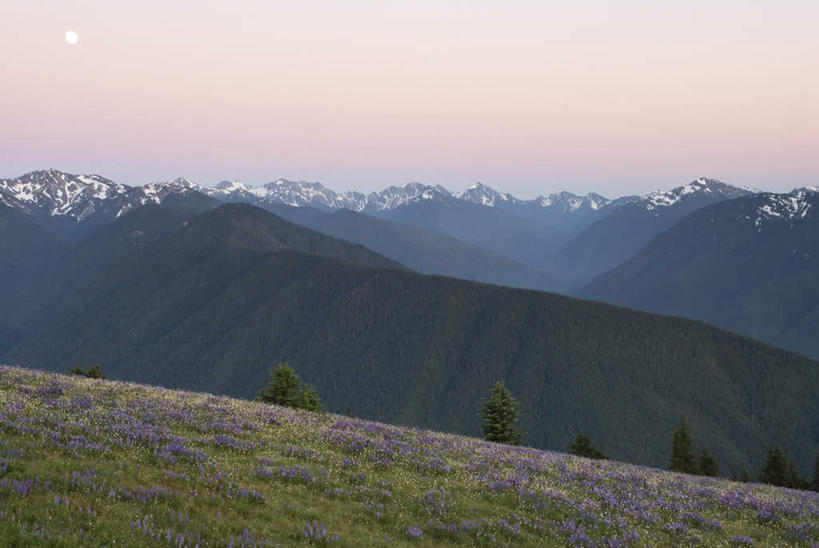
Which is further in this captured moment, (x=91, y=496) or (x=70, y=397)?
(x=70, y=397)

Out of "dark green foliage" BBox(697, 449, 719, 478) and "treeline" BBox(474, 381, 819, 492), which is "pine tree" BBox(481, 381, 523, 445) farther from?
"dark green foliage" BBox(697, 449, 719, 478)

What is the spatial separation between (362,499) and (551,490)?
6891mm

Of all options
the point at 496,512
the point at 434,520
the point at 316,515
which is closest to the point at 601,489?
the point at 496,512

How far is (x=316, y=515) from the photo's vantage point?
13.0 m

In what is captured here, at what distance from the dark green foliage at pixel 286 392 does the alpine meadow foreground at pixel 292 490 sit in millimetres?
34361

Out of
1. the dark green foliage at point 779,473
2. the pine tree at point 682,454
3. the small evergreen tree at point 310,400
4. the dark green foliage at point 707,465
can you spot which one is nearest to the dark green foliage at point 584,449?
the pine tree at point 682,454

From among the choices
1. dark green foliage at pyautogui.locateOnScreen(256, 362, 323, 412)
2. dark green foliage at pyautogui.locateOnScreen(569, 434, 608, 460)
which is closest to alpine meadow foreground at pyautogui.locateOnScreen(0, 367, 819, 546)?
dark green foliage at pyautogui.locateOnScreen(256, 362, 323, 412)

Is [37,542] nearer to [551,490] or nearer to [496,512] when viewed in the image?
[496,512]

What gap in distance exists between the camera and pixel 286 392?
194 feet

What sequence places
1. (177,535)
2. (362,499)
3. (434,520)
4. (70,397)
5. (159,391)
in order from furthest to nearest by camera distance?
(159,391) → (70,397) → (362,499) → (434,520) → (177,535)

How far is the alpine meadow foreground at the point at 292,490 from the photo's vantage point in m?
10.9

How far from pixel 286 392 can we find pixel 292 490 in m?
46.1

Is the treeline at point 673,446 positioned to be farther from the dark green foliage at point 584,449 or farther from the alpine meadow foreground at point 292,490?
the alpine meadow foreground at point 292,490

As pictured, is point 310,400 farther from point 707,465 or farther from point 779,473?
point 779,473
